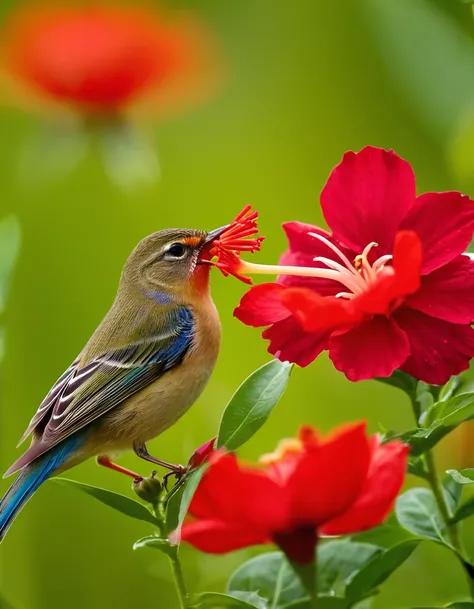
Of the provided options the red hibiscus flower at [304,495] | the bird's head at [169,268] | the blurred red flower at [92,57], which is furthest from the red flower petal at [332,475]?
the blurred red flower at [92,57]

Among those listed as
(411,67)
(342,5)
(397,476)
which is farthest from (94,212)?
(397,476)

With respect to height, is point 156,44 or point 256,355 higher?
point 156,44

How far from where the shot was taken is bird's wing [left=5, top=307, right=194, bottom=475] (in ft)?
5.05

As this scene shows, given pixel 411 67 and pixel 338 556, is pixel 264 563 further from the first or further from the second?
pixel 411 67

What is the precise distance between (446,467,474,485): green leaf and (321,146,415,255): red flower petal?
22 centimetres

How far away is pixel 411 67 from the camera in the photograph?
5.80ft

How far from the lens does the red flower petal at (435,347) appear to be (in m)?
0.91

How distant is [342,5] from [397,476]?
2.71m

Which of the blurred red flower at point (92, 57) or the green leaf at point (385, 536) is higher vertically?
the blurred red flower at point (92, 57)

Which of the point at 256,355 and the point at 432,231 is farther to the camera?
the point at 256,355

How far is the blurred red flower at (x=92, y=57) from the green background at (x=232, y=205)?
0.26 metres

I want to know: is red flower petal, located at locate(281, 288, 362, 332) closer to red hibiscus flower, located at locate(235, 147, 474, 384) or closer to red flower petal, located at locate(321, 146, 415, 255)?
red hibiscus flower, located at locate(235, 147, 474, 384)

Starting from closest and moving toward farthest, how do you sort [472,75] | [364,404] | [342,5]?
[472,75], [364,404], [342,5]

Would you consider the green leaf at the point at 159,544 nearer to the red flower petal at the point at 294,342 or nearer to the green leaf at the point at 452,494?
the red flower petal at the point at 294,342
